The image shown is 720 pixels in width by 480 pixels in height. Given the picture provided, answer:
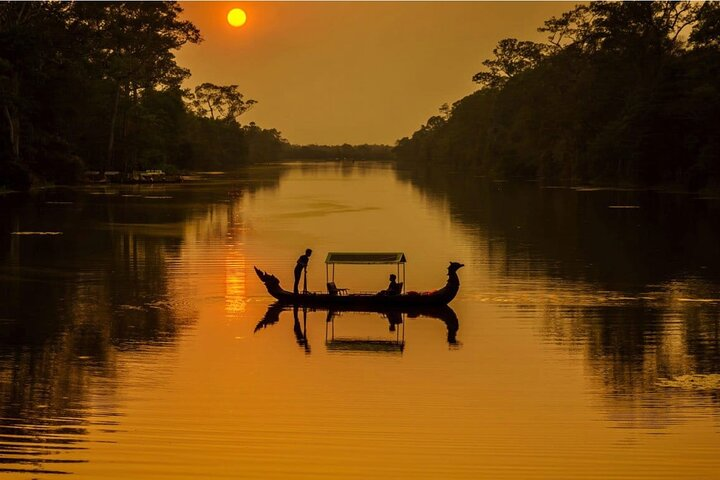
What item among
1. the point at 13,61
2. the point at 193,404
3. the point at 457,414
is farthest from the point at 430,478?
the point at 13,61

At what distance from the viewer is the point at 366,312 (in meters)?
29.2

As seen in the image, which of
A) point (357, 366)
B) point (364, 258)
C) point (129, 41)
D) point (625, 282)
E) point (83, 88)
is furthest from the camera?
point (129, 41)

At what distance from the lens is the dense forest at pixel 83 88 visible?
85.6 m

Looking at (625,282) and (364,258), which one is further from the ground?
(364,258)

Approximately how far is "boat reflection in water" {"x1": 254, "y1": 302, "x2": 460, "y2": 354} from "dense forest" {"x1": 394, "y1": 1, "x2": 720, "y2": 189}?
61.0m

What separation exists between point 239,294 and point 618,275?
1332 centimetres

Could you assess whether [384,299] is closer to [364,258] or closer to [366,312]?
[366,312]

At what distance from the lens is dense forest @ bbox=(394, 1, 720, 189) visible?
89019 millimetres

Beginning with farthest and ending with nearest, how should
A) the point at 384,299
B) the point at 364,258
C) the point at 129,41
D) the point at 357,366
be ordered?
the point at 129,41, the point at 364,258, the point at 384,299, the point at 357,366

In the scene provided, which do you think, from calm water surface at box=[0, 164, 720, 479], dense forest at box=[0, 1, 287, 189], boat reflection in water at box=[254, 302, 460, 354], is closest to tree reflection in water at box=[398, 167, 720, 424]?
calm water surface at box=[0, 164, 720, 479]

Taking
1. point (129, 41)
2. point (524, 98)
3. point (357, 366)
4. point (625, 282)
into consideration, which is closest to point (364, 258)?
point (357, 366)

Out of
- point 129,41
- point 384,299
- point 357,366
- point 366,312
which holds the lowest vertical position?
point 357,366

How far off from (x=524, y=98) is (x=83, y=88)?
248ft

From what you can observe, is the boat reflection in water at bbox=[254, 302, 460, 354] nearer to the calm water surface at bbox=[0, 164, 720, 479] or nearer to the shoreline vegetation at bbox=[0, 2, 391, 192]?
the calm water surface at bbox=[0, 164, 720, 479]
